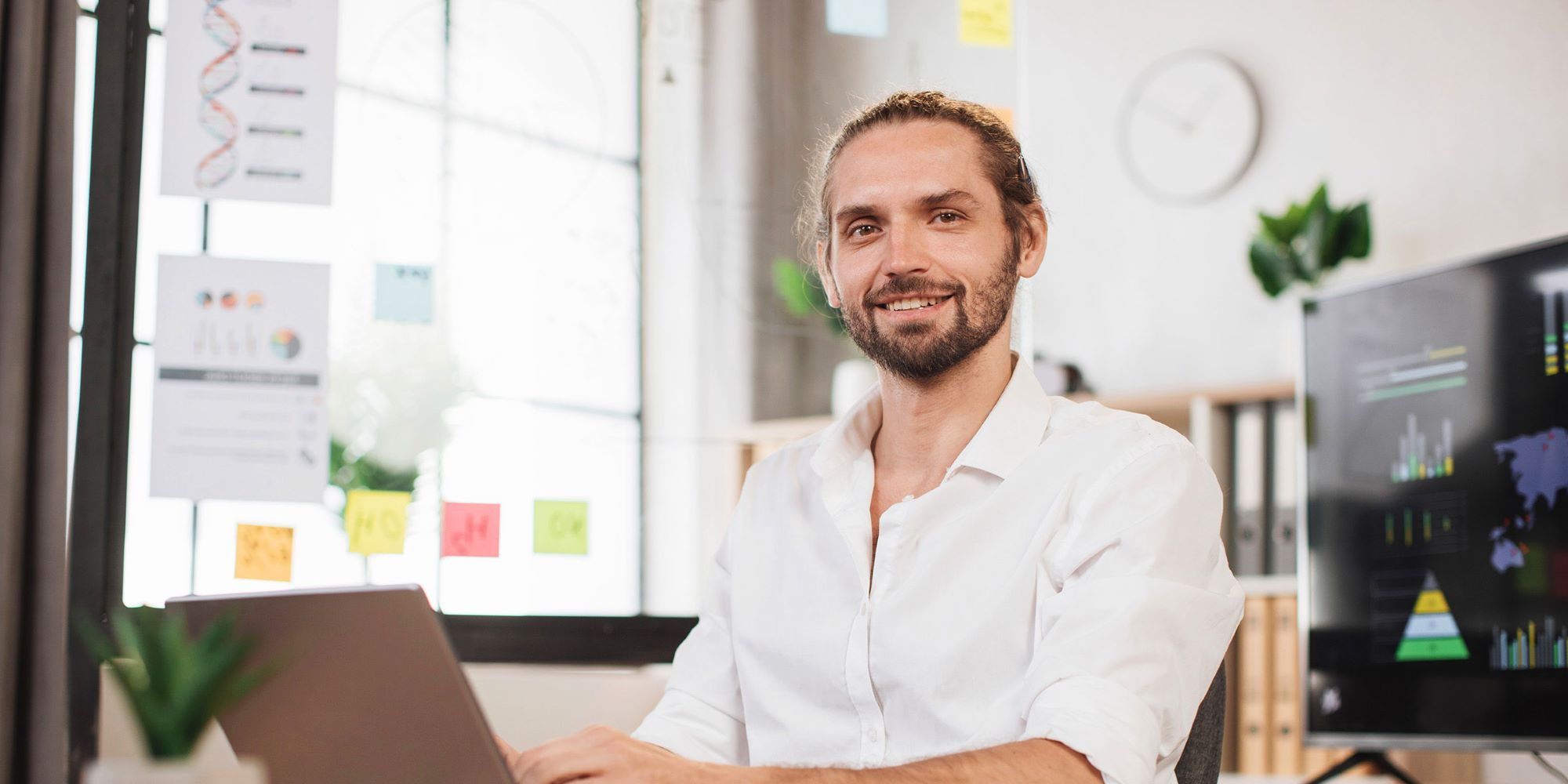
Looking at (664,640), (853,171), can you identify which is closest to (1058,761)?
(853,171)

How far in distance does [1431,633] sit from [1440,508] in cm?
18

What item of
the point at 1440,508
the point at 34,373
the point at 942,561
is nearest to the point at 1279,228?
the point at 1440,508

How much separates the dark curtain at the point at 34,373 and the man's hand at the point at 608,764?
90cm

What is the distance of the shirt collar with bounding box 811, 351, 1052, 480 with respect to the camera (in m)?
1.38

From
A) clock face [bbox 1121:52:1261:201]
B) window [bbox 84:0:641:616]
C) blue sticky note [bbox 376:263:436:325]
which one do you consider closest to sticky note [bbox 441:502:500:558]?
window [bbox 84:0:641:616]

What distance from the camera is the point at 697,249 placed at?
2.18m

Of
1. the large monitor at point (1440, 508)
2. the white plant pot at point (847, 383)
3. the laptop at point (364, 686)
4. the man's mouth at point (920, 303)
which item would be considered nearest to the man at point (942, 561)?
the man's mouth at point (920, 303)

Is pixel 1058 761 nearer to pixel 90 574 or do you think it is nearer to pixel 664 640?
pixel 664 640

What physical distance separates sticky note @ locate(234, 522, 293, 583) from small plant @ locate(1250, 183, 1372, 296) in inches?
84.9

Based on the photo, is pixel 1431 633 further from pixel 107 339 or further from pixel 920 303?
pixel 107 339

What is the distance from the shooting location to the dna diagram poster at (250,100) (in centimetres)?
200

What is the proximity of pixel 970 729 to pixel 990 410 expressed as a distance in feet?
1.16

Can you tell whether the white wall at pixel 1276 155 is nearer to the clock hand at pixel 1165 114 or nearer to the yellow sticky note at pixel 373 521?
the clock hand at pixel 1165 114

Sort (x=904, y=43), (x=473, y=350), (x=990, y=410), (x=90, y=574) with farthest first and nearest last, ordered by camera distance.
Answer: (x=904, y=43) → (x=473, y=350) → (x=90, y=574) → (x=990, y=410)
